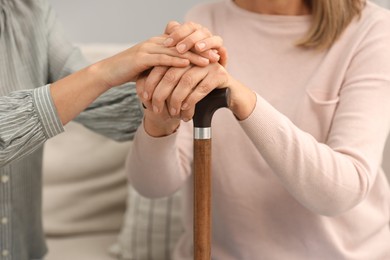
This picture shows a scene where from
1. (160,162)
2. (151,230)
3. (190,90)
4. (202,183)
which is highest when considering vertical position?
(190,90)

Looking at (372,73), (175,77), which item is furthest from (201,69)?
(372,73)

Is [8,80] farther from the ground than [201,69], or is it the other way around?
[201,69]

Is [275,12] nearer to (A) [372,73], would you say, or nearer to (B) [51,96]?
(A) [372,73]

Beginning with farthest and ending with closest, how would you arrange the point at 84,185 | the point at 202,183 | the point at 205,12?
the point at 84,185 → the point at 205,12 → the point at 202,183

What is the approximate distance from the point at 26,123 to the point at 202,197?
0.36 meters

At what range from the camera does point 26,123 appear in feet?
3.96

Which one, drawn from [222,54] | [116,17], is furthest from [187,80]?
[116,17]

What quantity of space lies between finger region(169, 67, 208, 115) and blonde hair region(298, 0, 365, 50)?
0.37 meters

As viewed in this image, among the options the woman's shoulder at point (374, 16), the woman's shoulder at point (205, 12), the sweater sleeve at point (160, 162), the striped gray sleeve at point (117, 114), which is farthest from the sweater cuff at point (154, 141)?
the woman's shoulder at point (374, 16)

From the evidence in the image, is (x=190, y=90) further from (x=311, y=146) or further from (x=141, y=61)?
(x=311, y=146)

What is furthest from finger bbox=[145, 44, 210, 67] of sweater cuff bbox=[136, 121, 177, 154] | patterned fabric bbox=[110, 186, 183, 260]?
patterned fabric bbox=[110, 186, 183, 260]

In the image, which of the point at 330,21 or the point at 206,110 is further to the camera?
the point at 330,21

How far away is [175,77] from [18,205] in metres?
0.56

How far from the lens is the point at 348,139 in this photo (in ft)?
4.20
